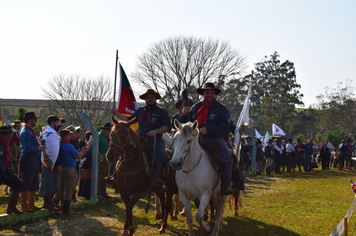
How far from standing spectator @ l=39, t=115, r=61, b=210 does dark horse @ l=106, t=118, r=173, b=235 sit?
202 centimetres

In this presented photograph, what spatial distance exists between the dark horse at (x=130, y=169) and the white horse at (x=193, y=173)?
3.20ft

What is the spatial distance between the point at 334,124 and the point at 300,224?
53614 mm

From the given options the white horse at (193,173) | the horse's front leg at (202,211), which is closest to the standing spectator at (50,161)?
the white horse at (193,173)

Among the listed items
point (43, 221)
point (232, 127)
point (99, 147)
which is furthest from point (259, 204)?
point (43, 221)

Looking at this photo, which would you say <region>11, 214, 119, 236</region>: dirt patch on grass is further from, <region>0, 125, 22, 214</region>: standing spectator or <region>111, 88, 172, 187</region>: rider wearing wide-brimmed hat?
<region>111, 88, 172, 187</region>: rider wearing wide-brimmed hat

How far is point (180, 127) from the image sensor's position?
24.2ft

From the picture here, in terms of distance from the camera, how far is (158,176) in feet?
28.8

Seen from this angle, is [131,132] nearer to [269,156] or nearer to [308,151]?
[269,156]

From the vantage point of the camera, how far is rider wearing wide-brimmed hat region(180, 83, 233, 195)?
8.27 m

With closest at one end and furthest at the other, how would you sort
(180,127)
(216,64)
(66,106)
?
(180,127)
(216,64)
(66,106)

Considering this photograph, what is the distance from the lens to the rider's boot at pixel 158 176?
28.1ft

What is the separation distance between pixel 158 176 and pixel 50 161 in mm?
2722

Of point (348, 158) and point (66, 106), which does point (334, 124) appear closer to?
point (348, 158)

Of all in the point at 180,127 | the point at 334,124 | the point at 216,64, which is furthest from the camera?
the point at 334,124
